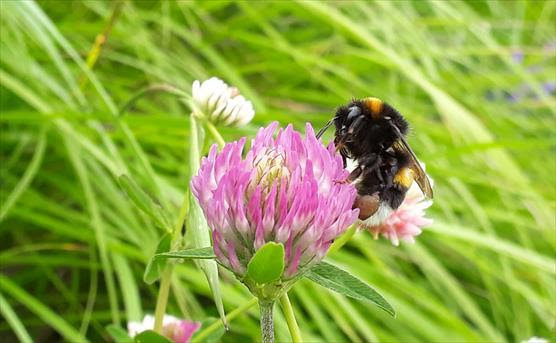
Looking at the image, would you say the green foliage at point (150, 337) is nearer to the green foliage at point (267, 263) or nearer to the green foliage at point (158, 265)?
the green foliage at point (158, 265)

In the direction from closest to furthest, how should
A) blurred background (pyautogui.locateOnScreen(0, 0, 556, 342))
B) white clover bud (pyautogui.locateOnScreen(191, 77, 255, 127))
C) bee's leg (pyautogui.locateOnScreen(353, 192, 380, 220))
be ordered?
bee's leg (pyautogui.locateOnScreen(353, 192, 380, 220)) → white clover bud (pyautogui.locateOnScreen(191, 77, 255, 127)) → blurred background (pyautogui.locateOnScreen(0, 0, 556, 342))

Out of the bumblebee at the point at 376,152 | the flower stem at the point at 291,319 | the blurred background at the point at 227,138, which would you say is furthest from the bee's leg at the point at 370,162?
the blurred background at the point at 227,138

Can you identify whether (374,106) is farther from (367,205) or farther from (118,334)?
(118,334)

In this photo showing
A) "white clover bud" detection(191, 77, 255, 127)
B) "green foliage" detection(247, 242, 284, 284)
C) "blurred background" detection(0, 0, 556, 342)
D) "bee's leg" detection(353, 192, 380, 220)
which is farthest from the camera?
"blurred background" detection(0, 0, 556, 342)

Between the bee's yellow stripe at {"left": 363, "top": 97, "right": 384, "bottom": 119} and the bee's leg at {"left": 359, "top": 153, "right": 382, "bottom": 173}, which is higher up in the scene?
→ the bee's yellow stripe at {"left": 363, "top": 97, "right": 384, "bottom": 119}

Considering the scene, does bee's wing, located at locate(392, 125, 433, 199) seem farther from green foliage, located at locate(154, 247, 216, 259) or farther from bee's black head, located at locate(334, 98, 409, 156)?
green foliage, located at locate(154, 247, 216, 259)

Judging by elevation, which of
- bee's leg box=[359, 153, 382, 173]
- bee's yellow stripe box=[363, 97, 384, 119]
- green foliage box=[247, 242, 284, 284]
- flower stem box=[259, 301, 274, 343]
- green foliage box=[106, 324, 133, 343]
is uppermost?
bee's yellow stripe box=[363, 97, 384, 119]

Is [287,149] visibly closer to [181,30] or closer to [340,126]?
[340,126]

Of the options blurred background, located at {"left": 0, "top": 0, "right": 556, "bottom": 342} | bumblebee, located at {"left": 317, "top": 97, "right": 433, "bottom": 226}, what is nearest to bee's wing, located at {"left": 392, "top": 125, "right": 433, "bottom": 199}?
bumblebee, located at {"left": 317, "top": 97, "right": 433, "bottom": 226}
